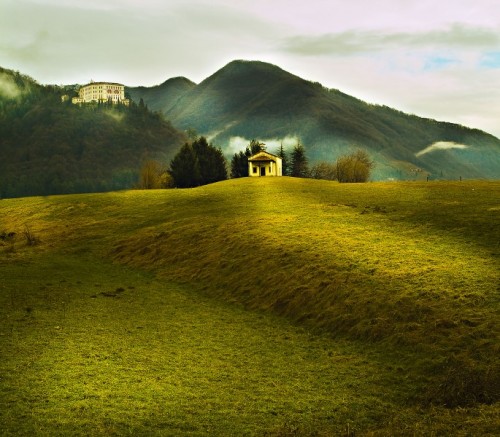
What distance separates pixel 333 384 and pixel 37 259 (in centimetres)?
3302

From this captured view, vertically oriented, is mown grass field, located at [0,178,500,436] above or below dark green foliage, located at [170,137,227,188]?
Result: below

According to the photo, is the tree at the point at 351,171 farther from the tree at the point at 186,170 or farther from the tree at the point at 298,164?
the tree at the point at 186,170

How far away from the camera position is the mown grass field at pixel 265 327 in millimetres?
16812

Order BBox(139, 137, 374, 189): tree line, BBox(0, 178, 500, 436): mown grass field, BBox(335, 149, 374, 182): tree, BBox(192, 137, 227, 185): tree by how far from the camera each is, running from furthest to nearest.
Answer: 1. BBox(335, 149, 374, 182): tree
2. BBox(192, 137, 227, 185): tree
3. BBox(139, 137, 374, 189): tree line
4. BBox(0, 178, 500, 436): mown grass field

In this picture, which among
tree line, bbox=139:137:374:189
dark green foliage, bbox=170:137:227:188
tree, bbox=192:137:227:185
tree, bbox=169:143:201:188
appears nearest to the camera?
tree, bbox=169:143:201:188

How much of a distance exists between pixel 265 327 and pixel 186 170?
336 ft

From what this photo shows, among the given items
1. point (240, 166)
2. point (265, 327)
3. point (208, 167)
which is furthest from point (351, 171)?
point (265, 327)

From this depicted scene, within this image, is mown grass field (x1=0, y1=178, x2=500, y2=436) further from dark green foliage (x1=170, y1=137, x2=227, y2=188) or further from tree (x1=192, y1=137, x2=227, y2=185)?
tree (x1=192, y1=137, x2=227, y2=185)

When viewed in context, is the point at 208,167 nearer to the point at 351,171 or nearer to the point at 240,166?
the point at 240,166

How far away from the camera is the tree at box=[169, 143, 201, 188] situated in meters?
126

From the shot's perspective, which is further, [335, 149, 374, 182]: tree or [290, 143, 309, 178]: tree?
[290, 143, 309, 178]: tree

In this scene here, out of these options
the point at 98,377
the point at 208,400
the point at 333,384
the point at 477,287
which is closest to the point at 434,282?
→ the point at 477,287

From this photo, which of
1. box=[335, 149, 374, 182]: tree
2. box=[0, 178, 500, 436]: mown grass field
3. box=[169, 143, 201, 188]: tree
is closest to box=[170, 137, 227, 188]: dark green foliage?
box=[169, 143, 201, 188]: tree

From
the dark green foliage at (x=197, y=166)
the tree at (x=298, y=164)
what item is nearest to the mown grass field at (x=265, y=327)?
the dark green foliage at (x=197, y=166)
